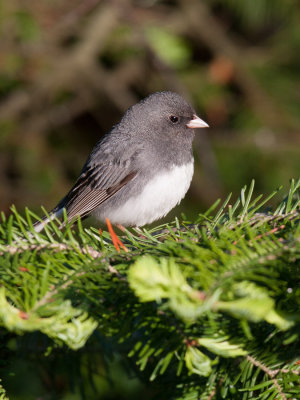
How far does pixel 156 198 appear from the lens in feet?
7.51

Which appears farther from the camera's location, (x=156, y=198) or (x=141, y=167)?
(x=141, y=167)

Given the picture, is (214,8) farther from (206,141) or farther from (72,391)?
(72,391)

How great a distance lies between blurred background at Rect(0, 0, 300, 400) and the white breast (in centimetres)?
86

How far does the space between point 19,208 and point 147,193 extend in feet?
4.77

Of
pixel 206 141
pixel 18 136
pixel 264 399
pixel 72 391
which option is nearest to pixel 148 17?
pixel 206 141

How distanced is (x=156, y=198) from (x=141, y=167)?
201 mm

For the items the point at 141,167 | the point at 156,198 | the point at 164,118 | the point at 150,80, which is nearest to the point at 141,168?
the point at 141,167

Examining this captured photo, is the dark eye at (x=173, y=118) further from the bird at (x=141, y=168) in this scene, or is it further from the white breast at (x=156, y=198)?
the white breast at (x=156, y=198)

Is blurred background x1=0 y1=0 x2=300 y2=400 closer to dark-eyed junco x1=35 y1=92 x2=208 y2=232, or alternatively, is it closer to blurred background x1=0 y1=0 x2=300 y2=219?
blurred background x1=0 y1=0 x2=300 y2=219

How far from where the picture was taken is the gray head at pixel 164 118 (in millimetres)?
2615

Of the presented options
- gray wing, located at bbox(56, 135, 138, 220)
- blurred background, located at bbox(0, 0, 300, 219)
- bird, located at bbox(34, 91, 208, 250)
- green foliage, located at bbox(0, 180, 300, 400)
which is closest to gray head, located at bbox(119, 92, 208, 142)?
bird, located at bbox(34, 91, 208, 250)

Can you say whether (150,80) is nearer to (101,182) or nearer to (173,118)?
(173,118)

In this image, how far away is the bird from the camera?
7.66ft

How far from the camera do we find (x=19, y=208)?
3459 mm
